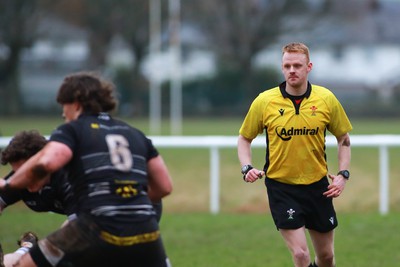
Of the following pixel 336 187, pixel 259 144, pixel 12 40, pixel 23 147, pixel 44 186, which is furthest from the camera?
pixel 12 40

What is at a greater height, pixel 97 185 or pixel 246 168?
pixel 97 185

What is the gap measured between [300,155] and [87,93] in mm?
2663

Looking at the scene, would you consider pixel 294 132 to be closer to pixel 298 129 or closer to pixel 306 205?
pixel 298 129

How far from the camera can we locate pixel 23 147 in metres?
6.75

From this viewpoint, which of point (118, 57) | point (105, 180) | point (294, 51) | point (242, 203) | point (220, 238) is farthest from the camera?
point (118, 57)

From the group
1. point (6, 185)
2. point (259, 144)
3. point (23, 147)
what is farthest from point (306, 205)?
point (259, 144)

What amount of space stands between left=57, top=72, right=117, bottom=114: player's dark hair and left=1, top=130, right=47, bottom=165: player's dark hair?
874 millimetres

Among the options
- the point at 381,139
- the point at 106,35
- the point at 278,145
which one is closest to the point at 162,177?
the point at 278,145

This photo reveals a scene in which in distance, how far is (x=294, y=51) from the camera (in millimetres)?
7965

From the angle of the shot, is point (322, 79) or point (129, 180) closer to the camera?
point (129, 180)

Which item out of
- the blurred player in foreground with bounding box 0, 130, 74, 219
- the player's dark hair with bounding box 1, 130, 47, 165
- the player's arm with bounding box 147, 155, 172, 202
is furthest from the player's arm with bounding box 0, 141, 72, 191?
the player's dark hair with bounding box 1, 130, 47, 165

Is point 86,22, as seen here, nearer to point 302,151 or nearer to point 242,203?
Result: point 242,203

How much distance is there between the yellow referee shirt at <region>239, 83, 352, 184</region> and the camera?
26.3 feet

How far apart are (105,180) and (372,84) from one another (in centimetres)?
7867
